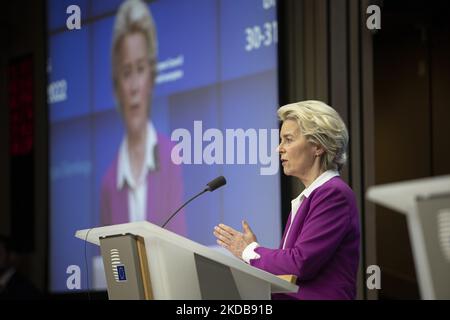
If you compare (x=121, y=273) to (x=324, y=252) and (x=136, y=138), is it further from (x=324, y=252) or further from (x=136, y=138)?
(x=136, y=138)

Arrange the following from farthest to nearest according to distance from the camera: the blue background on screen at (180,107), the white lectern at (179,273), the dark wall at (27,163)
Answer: the dark wall at (27,163) → the blue background on screen at (180,107) → the white lectern at (179,273)

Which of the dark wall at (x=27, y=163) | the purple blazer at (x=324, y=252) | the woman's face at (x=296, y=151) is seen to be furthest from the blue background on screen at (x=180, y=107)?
the purple blazer at (x=324, y=252)

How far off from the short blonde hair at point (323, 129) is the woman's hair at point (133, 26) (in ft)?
7.67

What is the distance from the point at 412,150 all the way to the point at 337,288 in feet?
14.9

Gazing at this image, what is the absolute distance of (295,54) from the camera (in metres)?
4.38

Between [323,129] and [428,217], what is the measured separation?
121cm

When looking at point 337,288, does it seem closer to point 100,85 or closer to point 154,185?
point 154,185

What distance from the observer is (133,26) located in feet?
17.7

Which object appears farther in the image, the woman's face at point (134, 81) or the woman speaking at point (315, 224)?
the woman's face at point (134, 81)

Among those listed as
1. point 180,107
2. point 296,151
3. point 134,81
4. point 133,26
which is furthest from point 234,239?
point 133,26

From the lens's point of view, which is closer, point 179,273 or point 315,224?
point 179,273

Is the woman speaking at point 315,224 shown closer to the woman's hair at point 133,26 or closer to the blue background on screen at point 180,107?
the blue background on screen at point 180,107

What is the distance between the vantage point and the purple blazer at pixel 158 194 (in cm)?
469

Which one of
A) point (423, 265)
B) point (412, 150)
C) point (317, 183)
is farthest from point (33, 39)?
point (423, 265)
